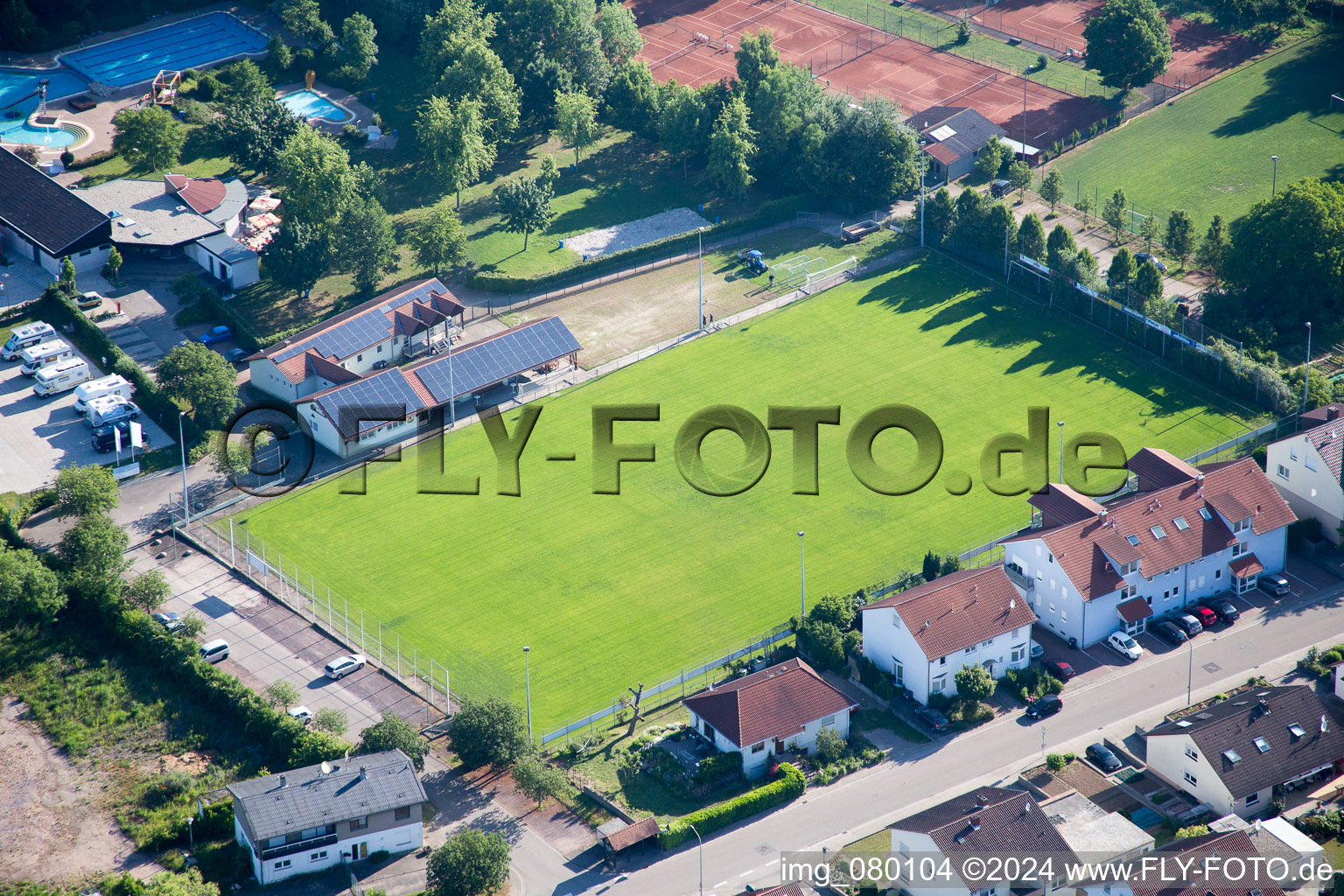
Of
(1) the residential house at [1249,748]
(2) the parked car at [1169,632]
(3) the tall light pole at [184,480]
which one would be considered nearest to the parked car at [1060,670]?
(2) the parked car at [1169,632]

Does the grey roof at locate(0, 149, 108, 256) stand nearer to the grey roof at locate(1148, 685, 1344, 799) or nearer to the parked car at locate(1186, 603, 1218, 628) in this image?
the parked car at locate(1186, 603, 1218, 628)

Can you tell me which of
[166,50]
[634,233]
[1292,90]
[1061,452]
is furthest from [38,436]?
[1292,90]

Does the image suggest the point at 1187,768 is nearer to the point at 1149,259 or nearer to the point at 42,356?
the point at 1149,259

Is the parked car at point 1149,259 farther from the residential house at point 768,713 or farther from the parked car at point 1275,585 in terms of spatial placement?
the residential house at point 768,713

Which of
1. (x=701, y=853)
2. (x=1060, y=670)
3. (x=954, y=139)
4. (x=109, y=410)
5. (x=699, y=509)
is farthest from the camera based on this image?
(x=954, y=139)

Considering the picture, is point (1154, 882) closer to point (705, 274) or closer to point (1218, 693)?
point (1218, 693)

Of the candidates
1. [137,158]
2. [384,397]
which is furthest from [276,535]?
[137,158]

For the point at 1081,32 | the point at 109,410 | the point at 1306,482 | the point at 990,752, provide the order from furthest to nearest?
1. the point at 1081,32
2. the point at 109,410
3. the point at 1306,482
4. the point at 990,752
